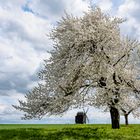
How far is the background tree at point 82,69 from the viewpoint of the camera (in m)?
34.9

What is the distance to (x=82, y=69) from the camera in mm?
35031

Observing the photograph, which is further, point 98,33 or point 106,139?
point 98,33

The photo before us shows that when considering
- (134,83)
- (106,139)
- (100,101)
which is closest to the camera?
(106,139)

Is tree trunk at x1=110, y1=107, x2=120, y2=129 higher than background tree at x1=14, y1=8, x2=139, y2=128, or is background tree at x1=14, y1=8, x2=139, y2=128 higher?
background tree at x1=14, y1=8, x2=139, y2=128

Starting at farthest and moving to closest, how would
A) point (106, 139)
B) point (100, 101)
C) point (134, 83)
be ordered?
point (134, 83) → point (100, 101) → point (106, 139)

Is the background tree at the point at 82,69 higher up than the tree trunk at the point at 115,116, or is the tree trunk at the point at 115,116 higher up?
the background tree at the point at 82,69

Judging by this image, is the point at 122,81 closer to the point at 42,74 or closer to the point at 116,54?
the point at 116,54

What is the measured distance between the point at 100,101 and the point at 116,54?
14.9ft

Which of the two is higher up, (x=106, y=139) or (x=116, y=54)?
(x=116, y=54)

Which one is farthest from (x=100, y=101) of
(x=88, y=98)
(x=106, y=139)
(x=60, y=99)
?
(x=106, y=139)

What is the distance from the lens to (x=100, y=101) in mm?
35156

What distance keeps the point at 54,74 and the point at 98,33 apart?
5.25 metres

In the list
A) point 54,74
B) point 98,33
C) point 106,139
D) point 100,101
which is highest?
point 98,33

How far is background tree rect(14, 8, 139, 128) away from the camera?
34.9m
